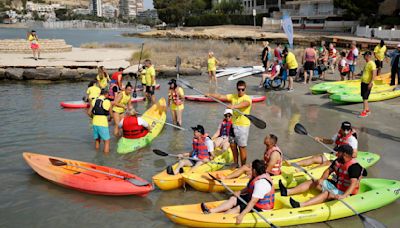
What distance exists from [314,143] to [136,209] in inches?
226

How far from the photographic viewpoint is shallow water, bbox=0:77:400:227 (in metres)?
7.20

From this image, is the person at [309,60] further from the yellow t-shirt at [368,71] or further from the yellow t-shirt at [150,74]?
the yellow t-shirt at [150,74]

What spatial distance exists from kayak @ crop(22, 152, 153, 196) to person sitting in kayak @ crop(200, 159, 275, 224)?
1.72 metres

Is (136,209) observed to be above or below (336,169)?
below

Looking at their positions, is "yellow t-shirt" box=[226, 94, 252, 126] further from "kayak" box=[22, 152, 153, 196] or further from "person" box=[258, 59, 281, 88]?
"person" box=[258, 59, 281, 88]

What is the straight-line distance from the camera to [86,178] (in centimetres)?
798

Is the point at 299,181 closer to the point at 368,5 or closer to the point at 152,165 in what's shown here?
the point at 152,165

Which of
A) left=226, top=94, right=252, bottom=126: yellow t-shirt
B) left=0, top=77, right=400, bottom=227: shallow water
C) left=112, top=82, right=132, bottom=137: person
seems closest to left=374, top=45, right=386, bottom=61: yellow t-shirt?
left=0, top=77, right=400, bottom=227: shallow water

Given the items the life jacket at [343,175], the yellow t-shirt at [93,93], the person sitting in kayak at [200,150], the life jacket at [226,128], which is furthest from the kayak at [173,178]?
the yellow t-shirt at [93,93]

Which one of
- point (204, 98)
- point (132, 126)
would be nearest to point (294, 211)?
point (132, 126)

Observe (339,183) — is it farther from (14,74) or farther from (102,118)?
(14,74)

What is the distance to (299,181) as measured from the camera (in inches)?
306

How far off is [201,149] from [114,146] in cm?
342

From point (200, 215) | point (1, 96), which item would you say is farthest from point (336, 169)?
point (1, 96)
